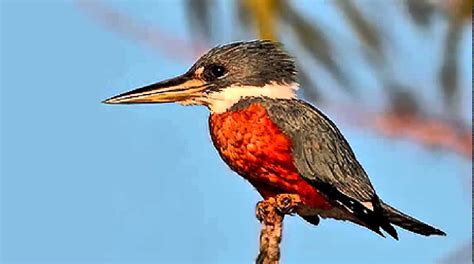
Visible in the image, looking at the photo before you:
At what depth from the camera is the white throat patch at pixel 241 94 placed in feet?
7.21

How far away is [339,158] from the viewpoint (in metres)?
2.15

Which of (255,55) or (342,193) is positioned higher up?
(255,55)

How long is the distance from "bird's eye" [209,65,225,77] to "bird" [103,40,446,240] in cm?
3

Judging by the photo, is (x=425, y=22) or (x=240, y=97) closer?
(x=240, y=97)

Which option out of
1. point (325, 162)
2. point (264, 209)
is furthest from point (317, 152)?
point (264, 209)

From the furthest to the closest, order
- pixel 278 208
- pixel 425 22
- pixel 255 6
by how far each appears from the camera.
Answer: pixel 425 22
pixel 255 6
pixel 278 208

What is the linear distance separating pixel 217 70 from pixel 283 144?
19 cm

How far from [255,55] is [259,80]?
0.14 feet

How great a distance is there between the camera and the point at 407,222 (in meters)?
2.24


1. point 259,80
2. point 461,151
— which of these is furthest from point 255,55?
point 461,151

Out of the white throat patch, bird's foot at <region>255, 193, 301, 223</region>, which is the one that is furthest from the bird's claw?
the white throat patch

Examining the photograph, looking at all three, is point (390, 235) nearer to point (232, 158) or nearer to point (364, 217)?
point (364, 217)

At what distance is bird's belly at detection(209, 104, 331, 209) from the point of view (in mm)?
2139

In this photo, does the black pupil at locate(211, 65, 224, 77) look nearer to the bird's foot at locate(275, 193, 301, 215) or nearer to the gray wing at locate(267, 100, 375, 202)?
the gray wing at locate(267, 100, 375, 202)
